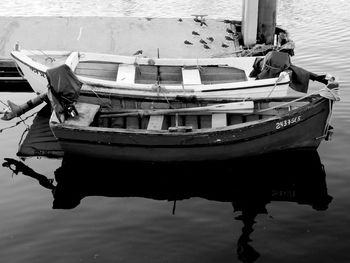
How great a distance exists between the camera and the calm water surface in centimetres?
900

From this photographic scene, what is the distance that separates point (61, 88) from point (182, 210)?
5236mm

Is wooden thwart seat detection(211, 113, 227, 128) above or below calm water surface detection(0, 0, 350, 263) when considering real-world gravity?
above

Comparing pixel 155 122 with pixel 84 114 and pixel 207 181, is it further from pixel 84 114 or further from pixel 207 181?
pixel 207 181

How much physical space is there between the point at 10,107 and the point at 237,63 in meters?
8.32

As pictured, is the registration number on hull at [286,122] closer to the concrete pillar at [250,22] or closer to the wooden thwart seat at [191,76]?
the wooden thwart seat at [191,76]

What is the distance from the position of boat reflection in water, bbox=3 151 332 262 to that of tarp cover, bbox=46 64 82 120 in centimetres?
171

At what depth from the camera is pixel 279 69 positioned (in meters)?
14.3

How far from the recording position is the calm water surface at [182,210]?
900cm

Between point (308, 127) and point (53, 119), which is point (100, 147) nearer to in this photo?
point (53, 119)

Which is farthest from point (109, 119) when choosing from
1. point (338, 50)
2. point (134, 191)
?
point (338, 50)

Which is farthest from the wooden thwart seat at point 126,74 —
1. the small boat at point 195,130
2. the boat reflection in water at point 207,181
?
the boat reflection in water at point 207,181

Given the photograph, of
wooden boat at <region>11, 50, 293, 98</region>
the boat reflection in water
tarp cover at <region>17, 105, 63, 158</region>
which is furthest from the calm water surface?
wooden boat at <region>11, 50, 293, 98</region>

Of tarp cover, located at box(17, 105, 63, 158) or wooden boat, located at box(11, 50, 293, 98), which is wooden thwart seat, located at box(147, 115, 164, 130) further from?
tarp cover, located at box(17, 105, 63, 158)

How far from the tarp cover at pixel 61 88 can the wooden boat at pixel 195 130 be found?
381 mm
